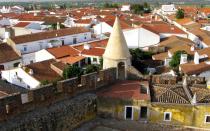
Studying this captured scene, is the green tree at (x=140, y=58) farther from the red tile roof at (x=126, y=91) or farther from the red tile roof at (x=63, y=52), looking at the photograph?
the red tile roof at (x=126, y=91)

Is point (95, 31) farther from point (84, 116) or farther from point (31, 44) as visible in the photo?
point (84, 116)

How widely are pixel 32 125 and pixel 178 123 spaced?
23.1 ft

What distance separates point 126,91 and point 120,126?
6.41 feet

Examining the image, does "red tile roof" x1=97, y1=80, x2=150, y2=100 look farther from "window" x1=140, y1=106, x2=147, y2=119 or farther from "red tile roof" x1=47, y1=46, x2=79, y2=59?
"red tile roof" x1=47, y1=46, x2=79, y2=59

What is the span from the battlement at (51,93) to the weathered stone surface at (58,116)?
243 millimetres

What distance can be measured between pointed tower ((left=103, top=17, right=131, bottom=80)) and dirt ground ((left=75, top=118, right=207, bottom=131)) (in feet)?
11.1

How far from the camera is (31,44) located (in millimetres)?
39469

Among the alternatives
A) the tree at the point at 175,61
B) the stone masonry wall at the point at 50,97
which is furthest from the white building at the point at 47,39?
the stone masonry wall at the point at 50,97

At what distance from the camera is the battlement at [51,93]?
13.0 meters

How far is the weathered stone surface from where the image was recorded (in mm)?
12797

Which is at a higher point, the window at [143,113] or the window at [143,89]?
the window at [143,89]

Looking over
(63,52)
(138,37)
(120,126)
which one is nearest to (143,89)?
(120,126)

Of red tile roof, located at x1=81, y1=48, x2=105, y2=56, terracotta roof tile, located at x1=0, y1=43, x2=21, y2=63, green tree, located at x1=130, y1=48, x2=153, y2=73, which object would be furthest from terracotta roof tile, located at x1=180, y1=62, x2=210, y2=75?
terracotta roof tile, located at x1=0, y1=43, x2=21, y2=63

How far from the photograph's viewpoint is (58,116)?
14.3 m
